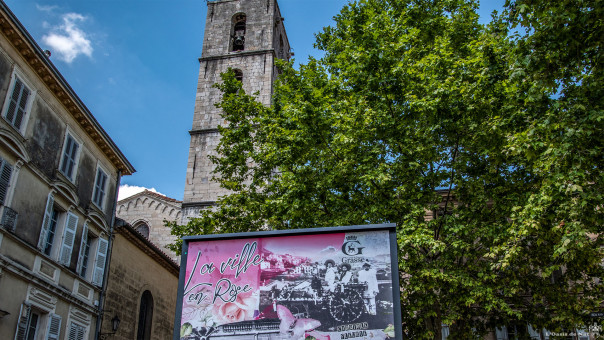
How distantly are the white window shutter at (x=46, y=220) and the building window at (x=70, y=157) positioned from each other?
110 cm

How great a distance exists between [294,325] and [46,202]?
9.14 metres

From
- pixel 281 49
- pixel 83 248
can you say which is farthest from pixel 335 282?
pixel 281 49

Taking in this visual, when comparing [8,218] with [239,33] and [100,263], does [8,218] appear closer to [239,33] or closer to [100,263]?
[100,263]

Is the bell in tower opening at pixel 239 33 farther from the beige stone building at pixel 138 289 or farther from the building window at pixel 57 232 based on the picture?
the building window at pixel 57 232

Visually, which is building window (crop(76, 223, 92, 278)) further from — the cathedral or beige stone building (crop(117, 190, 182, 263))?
beige stone building (crop(117, 190, 182, 263))

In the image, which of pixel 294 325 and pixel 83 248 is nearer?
pixel 294 325

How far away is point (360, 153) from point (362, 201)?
1.22 m

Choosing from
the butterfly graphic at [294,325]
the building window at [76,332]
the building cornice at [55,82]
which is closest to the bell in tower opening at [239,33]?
the building cornice at [55,82]

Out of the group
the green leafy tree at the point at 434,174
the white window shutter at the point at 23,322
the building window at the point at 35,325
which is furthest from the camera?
the building window at the point at 35,325

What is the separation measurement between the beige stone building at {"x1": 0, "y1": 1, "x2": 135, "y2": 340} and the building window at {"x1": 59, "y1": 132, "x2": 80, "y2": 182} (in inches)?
1.1

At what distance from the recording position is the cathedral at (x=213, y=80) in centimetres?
2500

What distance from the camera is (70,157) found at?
14617 mm

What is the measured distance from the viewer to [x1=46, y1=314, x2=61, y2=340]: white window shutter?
41.4 ft

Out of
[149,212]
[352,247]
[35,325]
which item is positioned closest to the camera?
[352,247]
